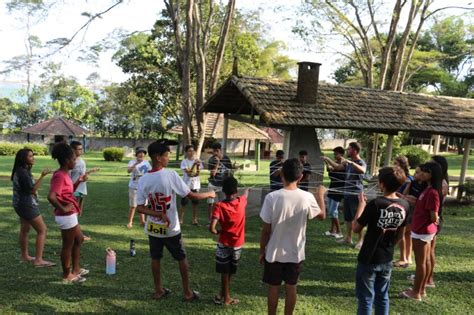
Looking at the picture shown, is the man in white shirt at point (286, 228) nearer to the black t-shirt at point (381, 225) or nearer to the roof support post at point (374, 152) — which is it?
the black t-shirt at point (381, 225)

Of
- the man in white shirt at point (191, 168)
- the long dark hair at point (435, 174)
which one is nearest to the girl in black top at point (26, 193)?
the man in white shirt at point (191, 168)

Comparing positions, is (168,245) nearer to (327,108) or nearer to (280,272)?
(280,272)

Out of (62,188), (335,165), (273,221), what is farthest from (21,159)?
(335,165)

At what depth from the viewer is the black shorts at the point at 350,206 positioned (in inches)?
275

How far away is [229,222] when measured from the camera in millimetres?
4348

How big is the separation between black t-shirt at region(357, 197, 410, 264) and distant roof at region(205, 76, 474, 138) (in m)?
4.81

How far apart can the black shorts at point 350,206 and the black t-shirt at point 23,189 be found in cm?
494

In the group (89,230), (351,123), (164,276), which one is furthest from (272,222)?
(351,123)

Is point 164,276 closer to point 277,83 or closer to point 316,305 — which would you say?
point 316,305

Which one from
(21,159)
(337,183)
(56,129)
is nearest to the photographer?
(21,159)

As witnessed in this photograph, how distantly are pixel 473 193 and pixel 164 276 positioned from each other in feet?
34.0

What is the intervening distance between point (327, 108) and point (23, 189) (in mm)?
6748

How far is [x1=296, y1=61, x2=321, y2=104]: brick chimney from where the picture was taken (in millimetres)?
9203

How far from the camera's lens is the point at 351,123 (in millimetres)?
9477
